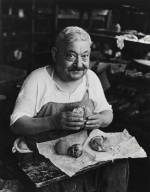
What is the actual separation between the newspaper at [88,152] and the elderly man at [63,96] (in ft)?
0.26

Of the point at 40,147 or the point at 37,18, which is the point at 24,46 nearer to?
the point at 37,18

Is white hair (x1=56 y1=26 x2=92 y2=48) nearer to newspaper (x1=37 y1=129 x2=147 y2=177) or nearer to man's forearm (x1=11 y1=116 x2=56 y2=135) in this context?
man's forearm (x1=11 y1=116 x2=56 y2=135)

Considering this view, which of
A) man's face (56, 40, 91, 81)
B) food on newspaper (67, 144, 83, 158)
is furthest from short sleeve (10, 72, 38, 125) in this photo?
food on newspaper (67, 144, 83, 158)

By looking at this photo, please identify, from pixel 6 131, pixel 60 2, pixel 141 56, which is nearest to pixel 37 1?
pixel 60 2

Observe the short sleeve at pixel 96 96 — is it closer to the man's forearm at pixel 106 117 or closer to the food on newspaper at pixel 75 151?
the man's forearm at pixel 106 117

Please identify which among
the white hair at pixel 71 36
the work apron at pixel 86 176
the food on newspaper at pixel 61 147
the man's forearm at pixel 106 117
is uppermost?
the white hair at pixel 71 36

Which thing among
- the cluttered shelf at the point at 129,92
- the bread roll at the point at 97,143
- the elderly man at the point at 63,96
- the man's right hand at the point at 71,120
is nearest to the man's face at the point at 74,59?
the elderly man at the point at 63,96

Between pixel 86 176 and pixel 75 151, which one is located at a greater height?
pixel 75 151

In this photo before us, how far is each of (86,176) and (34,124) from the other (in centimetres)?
50

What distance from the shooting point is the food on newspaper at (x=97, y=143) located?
1742mm

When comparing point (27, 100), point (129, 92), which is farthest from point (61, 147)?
point (129, 92)

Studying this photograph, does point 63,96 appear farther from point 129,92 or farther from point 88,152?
point 129,92

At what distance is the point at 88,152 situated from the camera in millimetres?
1733

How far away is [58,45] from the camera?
1.84 meters
